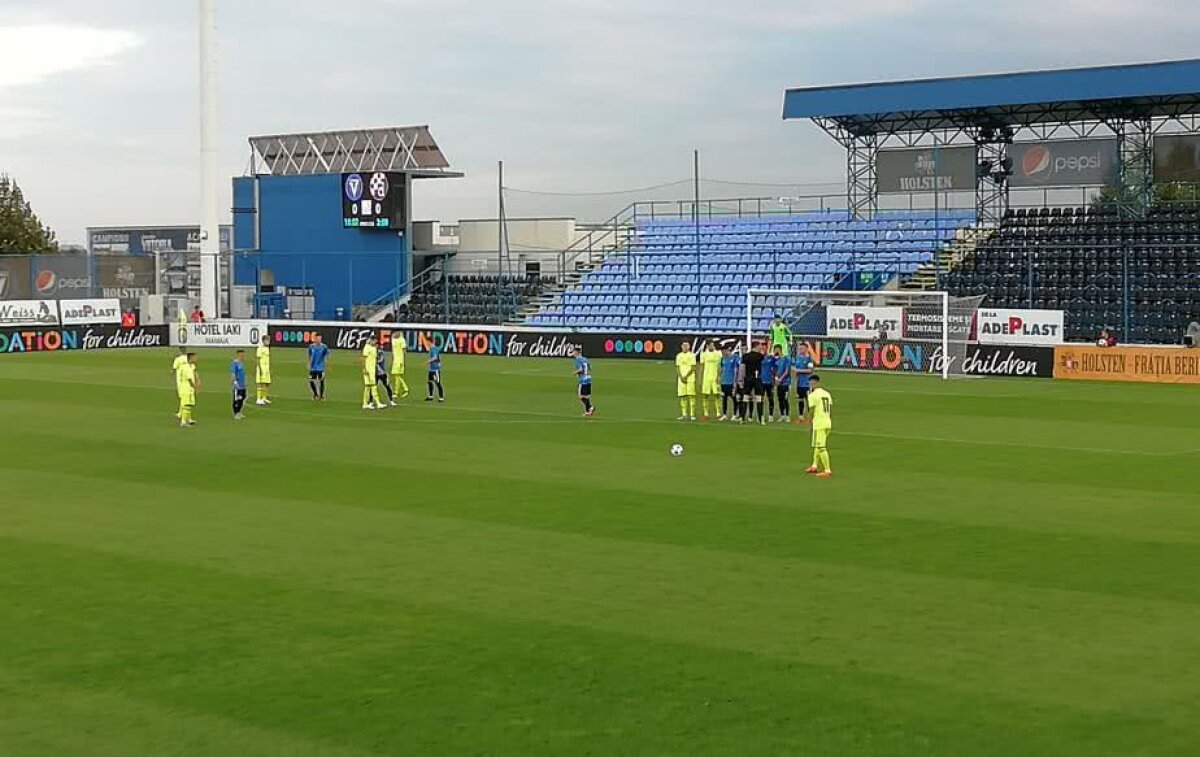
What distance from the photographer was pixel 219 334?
208 ft

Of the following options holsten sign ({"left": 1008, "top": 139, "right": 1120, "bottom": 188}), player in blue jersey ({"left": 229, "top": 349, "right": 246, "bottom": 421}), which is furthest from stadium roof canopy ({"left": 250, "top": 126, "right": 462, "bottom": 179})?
player in blue jersey ({"left": 229, "top": 349, "right": 246, "bottom": 421})

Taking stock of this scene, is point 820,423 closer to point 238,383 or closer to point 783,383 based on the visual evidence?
point 783,383

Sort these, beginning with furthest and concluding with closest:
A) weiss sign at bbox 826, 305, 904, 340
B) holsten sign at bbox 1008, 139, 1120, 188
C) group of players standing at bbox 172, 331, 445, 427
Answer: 1. holsten sign at bbox 1008, 139, 1120, 188
2. weiss sign at bbox 826, 305, 904, 340
3. group of players standing at bbox 172, 331, 445, 427

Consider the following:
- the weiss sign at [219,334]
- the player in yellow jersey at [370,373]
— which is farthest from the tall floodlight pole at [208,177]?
the player in yellow jersey at [370,373]

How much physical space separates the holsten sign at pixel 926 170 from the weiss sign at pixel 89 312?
105 feet

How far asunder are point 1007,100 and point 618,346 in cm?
1624

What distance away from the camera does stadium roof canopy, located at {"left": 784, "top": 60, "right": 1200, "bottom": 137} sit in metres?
51.1

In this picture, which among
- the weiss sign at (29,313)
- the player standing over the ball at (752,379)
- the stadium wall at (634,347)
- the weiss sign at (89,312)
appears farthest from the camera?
the weiss sign at (89,312)

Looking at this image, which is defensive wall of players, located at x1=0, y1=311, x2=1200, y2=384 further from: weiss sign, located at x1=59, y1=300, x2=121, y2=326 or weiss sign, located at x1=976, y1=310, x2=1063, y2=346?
weiss sign, located at x1=59, y1=300, x2=121, y2=326

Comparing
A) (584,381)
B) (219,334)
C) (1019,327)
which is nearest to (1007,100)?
(1019,327)

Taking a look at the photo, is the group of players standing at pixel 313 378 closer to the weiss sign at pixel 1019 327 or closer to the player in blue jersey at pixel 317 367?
the player in blue jersey at pixel 317 367

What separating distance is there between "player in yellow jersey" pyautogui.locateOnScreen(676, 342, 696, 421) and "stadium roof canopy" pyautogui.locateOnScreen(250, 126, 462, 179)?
42603mm

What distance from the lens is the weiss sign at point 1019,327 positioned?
154ft

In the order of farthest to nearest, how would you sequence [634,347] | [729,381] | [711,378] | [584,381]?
[634,347] < [584,381] < [711,378] < [729,381]
